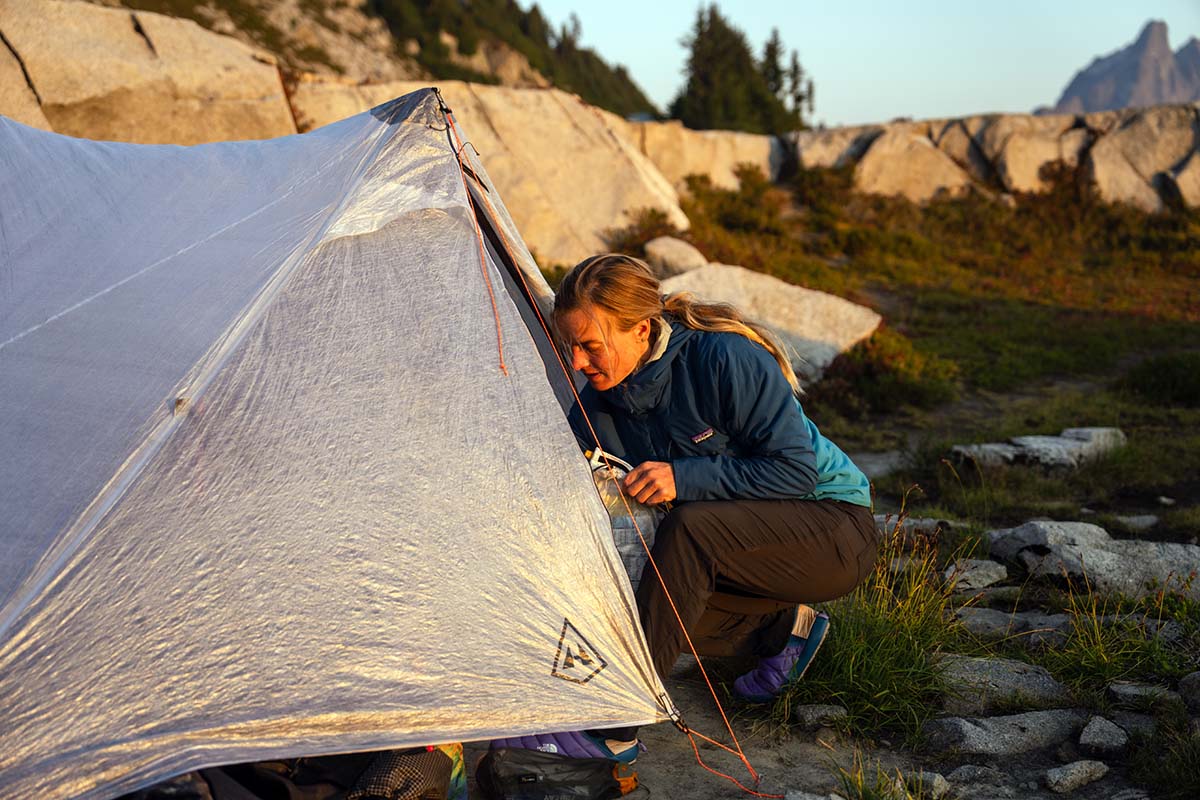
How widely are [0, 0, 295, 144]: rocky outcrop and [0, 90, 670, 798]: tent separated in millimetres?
9863

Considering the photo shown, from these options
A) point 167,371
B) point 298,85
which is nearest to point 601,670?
point 167,371

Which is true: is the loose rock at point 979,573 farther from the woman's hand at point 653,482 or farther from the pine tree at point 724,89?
the pine tree at point 724,89

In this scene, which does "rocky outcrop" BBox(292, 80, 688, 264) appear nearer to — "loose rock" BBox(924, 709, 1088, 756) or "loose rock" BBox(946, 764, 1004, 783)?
"loose rock" BBox(924, 709, 1088, 756)

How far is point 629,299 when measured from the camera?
3.29 m

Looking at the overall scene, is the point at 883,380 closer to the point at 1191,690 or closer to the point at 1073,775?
the point at 1191,690

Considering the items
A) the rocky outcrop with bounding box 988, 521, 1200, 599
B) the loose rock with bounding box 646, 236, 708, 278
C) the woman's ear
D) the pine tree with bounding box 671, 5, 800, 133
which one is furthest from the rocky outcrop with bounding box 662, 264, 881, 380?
the pine tree with bounding box 671, 5, 800, 133

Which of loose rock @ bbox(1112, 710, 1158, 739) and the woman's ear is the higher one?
the woman's ear

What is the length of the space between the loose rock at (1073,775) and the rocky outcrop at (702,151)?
16.7m

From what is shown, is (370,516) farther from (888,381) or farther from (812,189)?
(812,189)

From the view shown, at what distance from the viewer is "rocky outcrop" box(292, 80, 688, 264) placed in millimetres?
14383

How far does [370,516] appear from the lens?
2990 mm

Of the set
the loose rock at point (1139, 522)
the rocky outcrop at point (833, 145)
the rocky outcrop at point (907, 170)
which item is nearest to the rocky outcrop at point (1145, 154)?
the rocky outcrop at point (907, 170)

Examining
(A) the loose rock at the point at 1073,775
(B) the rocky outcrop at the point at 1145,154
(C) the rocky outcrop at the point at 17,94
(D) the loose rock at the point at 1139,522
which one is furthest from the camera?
(B) the rocky outcrop at the point at 1145,154

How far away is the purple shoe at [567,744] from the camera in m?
3.10
